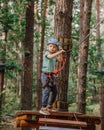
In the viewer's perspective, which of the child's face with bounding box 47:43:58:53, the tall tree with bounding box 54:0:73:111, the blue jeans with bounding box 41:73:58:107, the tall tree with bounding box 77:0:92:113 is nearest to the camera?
the child's face with bounding box 47:43:58:53

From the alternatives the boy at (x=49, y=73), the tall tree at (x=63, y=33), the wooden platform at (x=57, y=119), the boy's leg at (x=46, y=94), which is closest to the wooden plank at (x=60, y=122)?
the wooden platform at (x=57, y=119)

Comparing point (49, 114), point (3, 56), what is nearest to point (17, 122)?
point (49, 114)

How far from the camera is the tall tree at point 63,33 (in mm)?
8195

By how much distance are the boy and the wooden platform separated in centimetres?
33

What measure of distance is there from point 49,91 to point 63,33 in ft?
4.96

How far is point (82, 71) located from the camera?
1480 cm

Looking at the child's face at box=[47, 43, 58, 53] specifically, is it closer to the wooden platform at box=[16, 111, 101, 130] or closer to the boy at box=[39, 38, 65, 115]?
the boy at box=[39, 38, 65, 115]

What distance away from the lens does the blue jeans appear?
25.0 ft

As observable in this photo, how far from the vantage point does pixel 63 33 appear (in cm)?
830

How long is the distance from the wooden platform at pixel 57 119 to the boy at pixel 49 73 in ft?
1.07

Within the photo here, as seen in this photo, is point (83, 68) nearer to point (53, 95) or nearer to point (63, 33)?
point (63, 33)

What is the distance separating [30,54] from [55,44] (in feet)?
28.4

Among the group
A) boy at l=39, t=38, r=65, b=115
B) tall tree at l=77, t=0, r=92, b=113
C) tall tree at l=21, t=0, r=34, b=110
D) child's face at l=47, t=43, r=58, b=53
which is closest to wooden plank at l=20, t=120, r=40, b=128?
Answer: boy at l=39, t=38, r=65, b=115

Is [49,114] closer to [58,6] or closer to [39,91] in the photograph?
[58,6]
